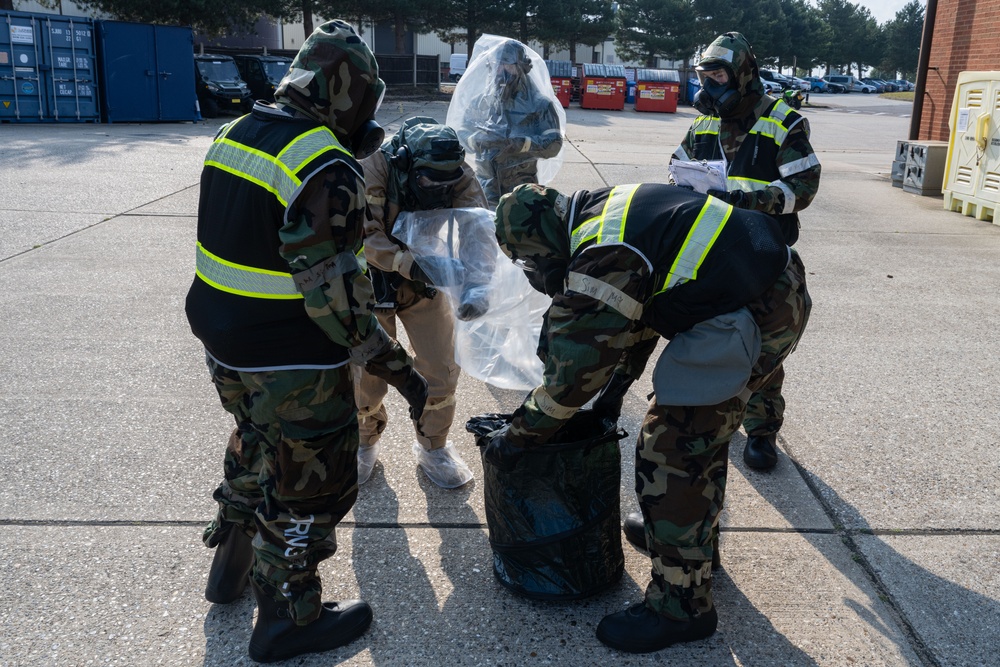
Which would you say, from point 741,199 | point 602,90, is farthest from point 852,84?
point 741,199

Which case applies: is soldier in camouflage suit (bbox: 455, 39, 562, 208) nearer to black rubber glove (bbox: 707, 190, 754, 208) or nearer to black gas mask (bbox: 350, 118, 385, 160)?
black rubber glove (bbox: 707, 190, 754, 208)

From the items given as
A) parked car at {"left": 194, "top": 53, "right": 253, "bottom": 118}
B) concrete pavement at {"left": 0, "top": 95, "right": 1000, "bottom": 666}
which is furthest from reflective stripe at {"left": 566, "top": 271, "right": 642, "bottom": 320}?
parked car at {"left": 194, "top": 53, "right": 253, "bottom": 118}

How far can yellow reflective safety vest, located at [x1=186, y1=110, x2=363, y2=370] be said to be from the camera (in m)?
2.26

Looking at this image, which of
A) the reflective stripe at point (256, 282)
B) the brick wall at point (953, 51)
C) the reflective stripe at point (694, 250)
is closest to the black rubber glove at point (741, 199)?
the reflective stripe at point (694, 250)

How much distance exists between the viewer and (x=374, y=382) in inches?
140

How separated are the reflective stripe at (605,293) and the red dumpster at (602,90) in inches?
1146

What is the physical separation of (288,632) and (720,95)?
301 centimetres

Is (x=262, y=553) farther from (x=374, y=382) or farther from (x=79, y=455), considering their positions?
(x=79, y=455)

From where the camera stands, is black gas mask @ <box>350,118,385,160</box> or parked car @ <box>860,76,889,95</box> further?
parked car @ <box>860,76,889,95</box>

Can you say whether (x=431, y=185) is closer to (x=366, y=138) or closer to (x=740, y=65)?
(x=366, y=138)

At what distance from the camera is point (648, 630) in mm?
2645

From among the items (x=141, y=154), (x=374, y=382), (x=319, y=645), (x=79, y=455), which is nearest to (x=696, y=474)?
(x=319, y=645)

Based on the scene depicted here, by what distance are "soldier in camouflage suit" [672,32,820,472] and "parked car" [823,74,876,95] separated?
65991 millimetres

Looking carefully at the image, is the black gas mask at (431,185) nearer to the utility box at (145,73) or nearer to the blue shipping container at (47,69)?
the blue shipping container at (47,69)
